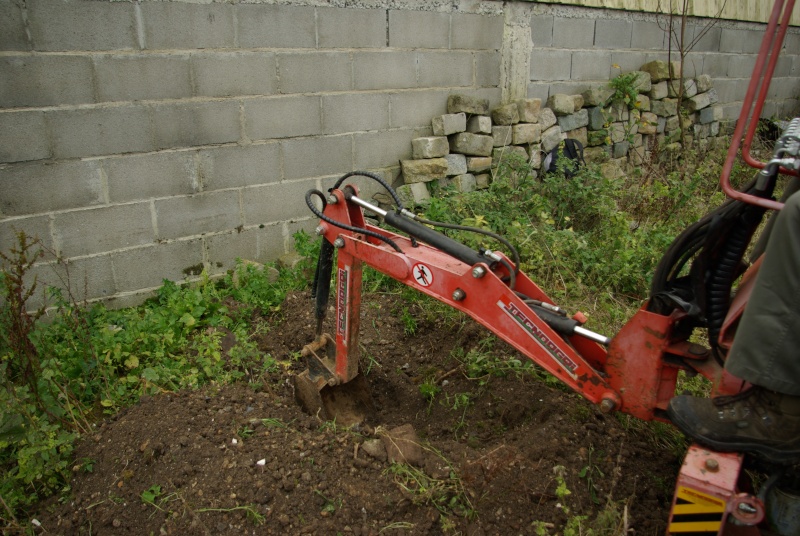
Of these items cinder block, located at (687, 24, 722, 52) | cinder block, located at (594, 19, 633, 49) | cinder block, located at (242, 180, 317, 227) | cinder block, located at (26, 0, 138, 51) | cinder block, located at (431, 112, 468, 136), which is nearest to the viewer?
cinder block, located at (26, 0, 138, 51)

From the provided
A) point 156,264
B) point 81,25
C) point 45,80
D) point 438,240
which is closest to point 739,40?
point 438,240

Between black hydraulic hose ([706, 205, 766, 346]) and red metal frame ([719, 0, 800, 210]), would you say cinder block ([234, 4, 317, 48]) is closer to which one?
red metal frame ([719, 0, 800, 210])

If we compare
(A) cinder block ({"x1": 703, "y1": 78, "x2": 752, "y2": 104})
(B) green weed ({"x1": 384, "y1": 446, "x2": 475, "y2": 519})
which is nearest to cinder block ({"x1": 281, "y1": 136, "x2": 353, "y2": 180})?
(B) green weed ({"x1": 384, "y1": 446, "x2": 475, "y2": 519})

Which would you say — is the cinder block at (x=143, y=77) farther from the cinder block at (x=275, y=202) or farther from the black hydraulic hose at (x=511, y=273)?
the black hydraulic hose at (x=511, y=273)

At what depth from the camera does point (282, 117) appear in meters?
4.70

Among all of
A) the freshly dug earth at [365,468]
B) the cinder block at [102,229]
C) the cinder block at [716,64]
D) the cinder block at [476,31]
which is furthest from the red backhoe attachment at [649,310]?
the cinder block at [716,64]

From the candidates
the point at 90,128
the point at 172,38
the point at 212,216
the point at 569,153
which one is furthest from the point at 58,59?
the point at 569,153

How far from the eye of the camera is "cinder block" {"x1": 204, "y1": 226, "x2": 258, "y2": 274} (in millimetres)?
4691

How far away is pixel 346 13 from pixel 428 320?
245cm

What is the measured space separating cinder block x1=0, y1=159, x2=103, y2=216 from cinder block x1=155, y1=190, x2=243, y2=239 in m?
0.45

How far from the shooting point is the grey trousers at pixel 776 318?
77.5 inches

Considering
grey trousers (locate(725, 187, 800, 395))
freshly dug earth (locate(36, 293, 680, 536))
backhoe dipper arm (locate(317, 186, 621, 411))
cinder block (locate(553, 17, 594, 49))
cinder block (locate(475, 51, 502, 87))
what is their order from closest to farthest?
grey trousers (locate(725, 187, 800, 395)) < backhoe dipper arm (locate(317, 186, 621, 411)) < freshly dug earth (locate(36, 293, 680, 536)) < cinder block (locate(475, 51, 502, 87)) < cinder block (locate(553, 17, 594, 49))

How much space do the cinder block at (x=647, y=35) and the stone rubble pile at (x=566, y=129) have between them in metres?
0.26

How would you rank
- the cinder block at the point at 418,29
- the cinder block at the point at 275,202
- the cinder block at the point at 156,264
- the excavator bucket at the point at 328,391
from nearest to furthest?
the excavator bucket at the point at 328,391, the cinder block at the point at 156,264, the cinder block at the point at 275,202, the cinder block at the point at 418,29
